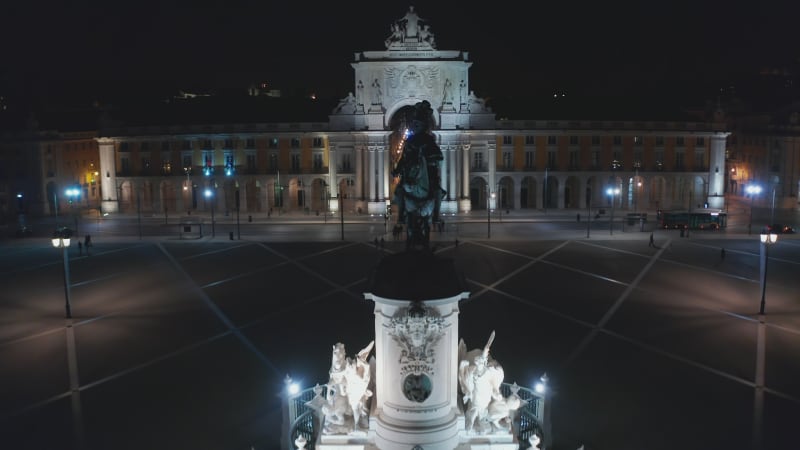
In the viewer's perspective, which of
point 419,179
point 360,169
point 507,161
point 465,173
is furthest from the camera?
point 507,161

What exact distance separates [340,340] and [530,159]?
5300 centimetres

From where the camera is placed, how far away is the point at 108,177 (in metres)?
78.1

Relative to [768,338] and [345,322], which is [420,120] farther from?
[768,338]

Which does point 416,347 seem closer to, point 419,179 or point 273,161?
point 419,179

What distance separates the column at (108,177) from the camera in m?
77.5

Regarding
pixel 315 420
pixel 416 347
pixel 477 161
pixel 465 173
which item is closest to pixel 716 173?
pixel 477 161

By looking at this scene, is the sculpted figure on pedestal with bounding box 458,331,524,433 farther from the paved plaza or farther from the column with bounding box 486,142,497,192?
the column with bounding box 486,142,497,192

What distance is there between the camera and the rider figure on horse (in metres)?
16.5

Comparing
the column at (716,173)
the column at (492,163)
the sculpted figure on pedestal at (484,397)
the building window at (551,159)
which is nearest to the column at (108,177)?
the column at (492,163)

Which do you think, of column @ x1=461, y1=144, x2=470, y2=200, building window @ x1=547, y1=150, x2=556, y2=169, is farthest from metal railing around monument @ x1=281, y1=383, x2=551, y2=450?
building window @ x1=547, y1=150, x2=556, y2=169

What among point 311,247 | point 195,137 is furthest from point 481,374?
point 195,137

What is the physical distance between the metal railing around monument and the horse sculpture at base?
484 cm

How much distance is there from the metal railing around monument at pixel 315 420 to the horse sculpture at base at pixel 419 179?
484 centimetres

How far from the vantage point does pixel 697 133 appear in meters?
77.7
